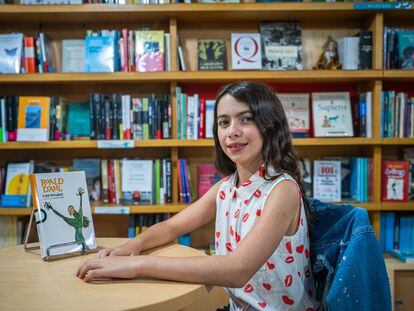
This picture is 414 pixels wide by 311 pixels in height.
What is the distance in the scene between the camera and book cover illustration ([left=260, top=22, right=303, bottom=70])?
8.84ft

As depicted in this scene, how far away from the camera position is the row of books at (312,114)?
2.63 meters

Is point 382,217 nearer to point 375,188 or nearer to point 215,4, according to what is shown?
Result: point 375,188

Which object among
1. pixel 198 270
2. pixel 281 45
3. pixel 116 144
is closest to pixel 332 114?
pixel 281 45

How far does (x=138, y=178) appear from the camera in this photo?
2656mm

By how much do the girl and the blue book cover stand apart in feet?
4.70

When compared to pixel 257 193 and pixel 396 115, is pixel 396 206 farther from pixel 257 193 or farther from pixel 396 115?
pixel 257 193

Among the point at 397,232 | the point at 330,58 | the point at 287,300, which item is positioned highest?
the point at 330,58

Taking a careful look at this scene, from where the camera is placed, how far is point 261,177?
1.30 metres

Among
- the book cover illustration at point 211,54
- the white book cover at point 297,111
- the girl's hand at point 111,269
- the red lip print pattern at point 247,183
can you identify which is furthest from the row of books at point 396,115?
the girl's hand at point 111,269

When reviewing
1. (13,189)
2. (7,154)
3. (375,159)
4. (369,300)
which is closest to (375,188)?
(375,159)

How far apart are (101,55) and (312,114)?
143 cm

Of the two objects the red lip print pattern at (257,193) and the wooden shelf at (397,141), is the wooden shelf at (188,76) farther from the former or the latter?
the red lip print pattern at (257,193)

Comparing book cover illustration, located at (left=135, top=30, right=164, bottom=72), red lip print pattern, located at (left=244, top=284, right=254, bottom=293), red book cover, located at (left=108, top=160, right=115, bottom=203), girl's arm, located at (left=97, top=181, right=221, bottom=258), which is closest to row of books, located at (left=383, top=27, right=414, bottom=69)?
book cover illustration, located at (left=135, top=30, right=164, bottom=72)

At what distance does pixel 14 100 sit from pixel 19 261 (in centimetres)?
167
